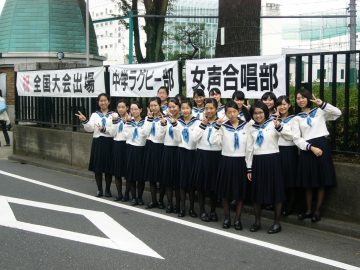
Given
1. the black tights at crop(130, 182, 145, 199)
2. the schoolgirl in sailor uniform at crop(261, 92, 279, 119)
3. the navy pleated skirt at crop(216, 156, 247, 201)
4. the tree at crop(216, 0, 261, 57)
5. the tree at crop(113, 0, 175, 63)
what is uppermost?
the tree at crop(113, 0, 175, 63)

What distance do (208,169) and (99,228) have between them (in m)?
1.58

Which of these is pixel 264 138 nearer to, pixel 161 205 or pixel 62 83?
pixel 161 205

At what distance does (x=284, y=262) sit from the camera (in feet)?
17.3

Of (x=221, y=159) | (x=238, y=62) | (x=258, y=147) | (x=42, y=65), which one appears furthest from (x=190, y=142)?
(x=42, y=65)

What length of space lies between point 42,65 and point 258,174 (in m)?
14.3

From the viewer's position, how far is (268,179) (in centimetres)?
639

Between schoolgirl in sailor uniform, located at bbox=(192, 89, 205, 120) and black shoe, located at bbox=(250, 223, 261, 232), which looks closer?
black shoe, located at bbox=(250, 223, 261, 232)

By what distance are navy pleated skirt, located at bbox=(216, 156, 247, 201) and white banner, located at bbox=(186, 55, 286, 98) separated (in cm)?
153

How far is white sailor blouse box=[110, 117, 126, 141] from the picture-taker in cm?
831

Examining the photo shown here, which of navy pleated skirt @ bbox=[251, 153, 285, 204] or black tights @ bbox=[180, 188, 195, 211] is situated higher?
navy pleated skirt @ bbox=[251, 153, 285, 204]

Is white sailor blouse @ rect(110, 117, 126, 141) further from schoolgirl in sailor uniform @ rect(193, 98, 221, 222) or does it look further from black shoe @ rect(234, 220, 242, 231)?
black shoe @ rect(234, 220, 242, 231)

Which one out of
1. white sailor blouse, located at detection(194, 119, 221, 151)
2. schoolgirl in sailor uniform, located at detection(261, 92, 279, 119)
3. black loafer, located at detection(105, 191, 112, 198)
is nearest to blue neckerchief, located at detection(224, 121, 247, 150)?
white sailor blouse, located at detection(194, 119, 221, 151)

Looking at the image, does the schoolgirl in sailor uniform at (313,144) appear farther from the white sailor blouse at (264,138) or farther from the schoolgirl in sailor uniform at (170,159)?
the schoolgirl in sailor uniform at (170,159)

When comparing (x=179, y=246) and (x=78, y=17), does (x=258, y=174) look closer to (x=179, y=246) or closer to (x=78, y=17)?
(x=179, y=246)
